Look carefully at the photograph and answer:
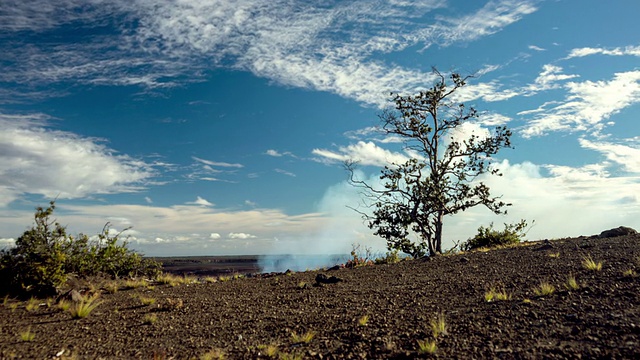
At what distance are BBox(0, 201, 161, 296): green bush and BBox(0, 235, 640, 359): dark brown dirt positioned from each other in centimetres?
148

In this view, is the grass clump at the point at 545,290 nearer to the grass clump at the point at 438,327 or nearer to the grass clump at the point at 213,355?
the grass clump at the point at 438,327

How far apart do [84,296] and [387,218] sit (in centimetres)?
1486

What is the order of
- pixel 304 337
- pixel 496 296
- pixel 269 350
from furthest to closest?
pixel 496 296 → pixel 304 337 → pixel 269 350

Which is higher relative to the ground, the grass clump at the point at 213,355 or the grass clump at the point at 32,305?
the grass clump at the point at 32,305

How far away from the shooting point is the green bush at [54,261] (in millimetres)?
12992

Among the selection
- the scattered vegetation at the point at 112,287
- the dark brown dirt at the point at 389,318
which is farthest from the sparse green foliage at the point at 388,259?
the scattered vegetation at the point at 112,287

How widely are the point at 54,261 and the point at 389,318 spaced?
11.0 meters

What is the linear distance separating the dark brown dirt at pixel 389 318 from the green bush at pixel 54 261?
4.87 feet

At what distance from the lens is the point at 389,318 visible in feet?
25.6

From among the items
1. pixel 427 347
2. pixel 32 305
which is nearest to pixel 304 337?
pixel 427 347

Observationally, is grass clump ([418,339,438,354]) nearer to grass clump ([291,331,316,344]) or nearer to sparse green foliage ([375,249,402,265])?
grass clump ([291,331,316,344])

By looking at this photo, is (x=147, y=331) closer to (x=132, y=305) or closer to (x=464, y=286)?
(x=132, y=305)

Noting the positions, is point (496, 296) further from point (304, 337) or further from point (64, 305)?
point (64, 305)

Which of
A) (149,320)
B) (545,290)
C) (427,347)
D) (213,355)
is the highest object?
(545,290)
